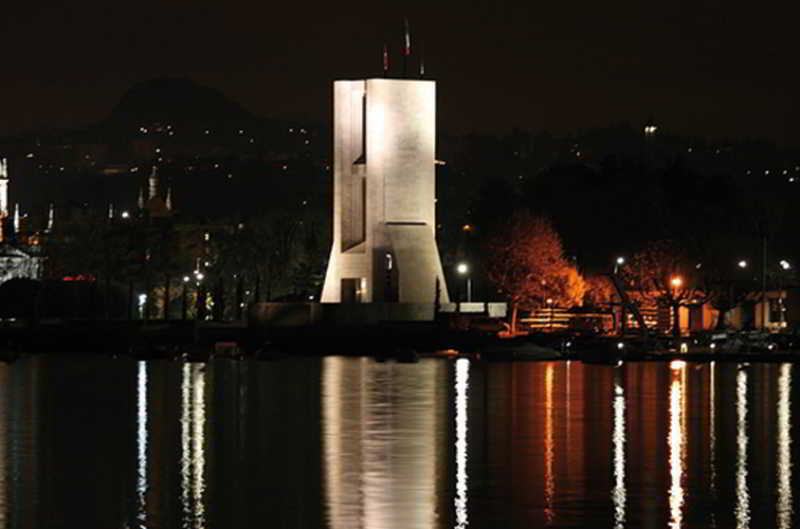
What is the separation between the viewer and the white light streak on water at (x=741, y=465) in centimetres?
2403

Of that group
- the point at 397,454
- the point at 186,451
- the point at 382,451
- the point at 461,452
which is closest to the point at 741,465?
the point at 461,452

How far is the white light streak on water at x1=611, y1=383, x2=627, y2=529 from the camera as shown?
24.1 m

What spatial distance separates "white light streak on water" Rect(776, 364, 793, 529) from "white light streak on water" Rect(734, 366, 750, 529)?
1.44ft

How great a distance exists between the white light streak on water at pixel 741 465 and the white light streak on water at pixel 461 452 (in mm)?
3514

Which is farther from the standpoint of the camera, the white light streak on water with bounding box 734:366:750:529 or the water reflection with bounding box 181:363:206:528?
the water reflection with bounding box 181:363:206:528

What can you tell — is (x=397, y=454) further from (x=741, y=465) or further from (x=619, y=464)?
(x=741, y=465)

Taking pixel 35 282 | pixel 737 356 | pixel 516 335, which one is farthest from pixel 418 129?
pixel 35 282

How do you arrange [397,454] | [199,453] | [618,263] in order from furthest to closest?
[618,263] < [199,453] < [397,454]

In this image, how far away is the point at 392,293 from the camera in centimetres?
8006

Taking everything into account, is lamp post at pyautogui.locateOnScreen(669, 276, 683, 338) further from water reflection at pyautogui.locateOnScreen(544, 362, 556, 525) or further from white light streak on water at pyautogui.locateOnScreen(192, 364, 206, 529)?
white light streak on water at pyautogui.locateOnScreen(192, 364, 206, 529)

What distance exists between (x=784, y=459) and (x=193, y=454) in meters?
9.91

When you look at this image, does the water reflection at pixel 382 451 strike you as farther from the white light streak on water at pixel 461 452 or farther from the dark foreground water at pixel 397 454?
the white light streak on water at pixel 461 452

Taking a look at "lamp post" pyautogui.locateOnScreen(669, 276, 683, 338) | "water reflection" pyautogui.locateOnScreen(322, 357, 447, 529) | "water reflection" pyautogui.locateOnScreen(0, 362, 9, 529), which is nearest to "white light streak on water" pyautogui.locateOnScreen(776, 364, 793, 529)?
"water reflection" pyautogui.locateOnScreen(322, 357, 447, 529)

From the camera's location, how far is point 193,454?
1232 inches
